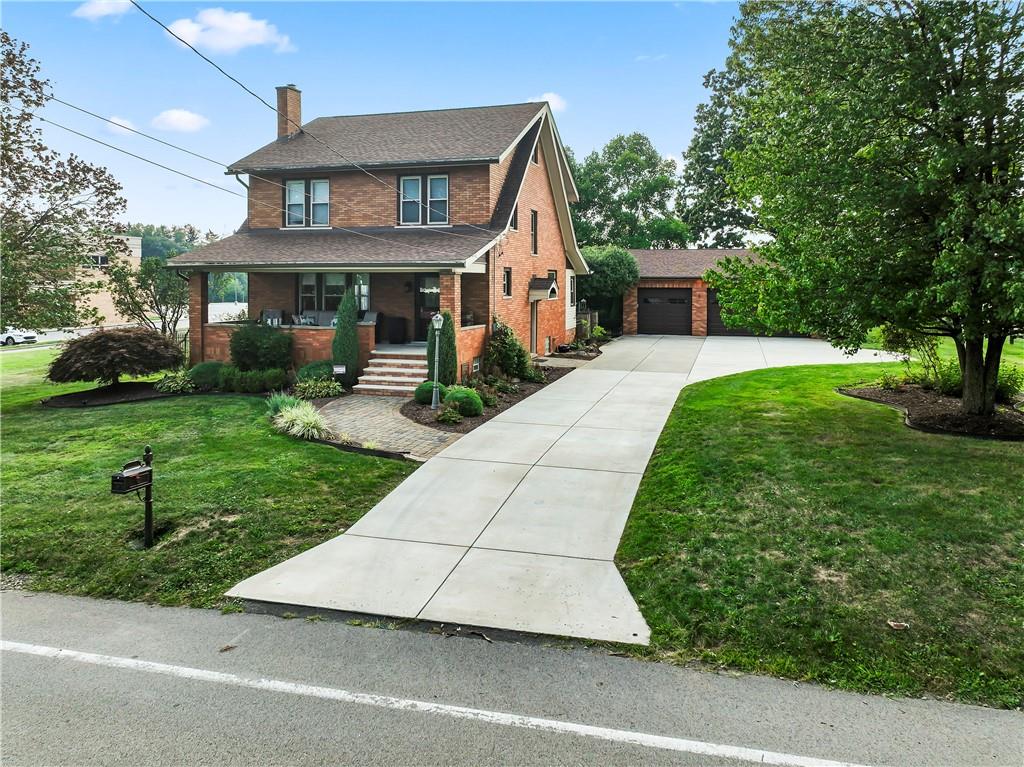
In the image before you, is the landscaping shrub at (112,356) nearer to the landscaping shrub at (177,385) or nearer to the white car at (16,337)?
the landscaping shrub at (177,385)

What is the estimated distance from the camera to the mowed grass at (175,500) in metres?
7.38

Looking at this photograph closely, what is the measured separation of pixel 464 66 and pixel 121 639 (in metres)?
17.8

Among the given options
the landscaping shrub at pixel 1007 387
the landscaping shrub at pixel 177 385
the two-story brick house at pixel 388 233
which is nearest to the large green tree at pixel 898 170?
the landscaping shrub at pixel 1007 387

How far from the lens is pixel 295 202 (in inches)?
832

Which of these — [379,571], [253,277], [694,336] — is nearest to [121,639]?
[379,571]

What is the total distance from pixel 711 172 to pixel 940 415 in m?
42.0

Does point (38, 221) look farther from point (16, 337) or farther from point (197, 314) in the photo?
point (16, 337)

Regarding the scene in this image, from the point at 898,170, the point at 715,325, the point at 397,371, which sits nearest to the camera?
the point at 898,170

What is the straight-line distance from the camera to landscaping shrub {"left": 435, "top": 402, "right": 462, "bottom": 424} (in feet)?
45.0

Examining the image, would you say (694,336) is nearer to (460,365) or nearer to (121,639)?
(460,365)

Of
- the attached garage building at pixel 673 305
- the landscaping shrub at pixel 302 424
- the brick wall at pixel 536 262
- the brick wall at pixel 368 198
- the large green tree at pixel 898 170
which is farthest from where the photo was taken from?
the attached garage building at pixel 673 305

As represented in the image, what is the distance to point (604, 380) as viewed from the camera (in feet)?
63.9

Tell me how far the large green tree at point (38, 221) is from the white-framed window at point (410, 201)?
7.46 meters

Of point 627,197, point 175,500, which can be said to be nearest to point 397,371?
point 175,500
